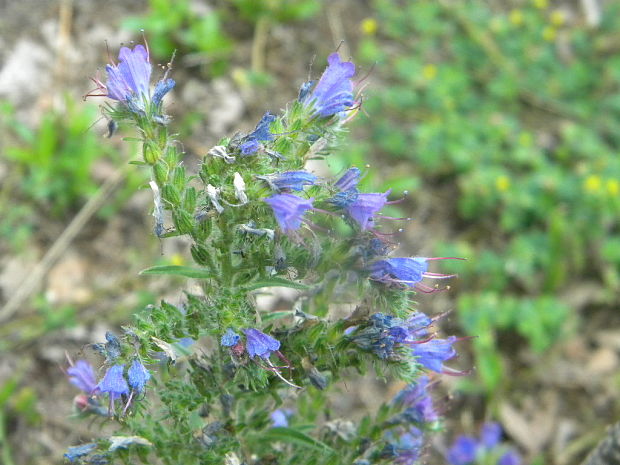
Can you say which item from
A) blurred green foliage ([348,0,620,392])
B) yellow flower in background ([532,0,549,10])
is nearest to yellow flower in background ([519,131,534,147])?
blurred green foliage ([348,0,620,392])

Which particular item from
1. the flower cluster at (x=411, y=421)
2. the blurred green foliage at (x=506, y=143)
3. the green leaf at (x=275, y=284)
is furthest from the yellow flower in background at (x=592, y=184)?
the green leaf at (x=275, y=284)

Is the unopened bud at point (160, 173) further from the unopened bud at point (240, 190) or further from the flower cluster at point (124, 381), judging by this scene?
the flower cluster at point (124, 381)

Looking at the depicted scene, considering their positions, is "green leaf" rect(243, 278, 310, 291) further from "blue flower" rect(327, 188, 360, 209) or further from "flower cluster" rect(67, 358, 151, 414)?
"flower cluster" rect(67, 358, 151, 414)

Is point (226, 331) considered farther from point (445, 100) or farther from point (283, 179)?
point (445, 100)

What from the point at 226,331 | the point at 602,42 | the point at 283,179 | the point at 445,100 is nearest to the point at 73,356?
the point at 226,331

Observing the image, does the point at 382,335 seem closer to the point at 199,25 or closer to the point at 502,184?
the point at 502,184

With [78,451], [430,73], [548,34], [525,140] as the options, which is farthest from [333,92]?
Result: [548,34]
